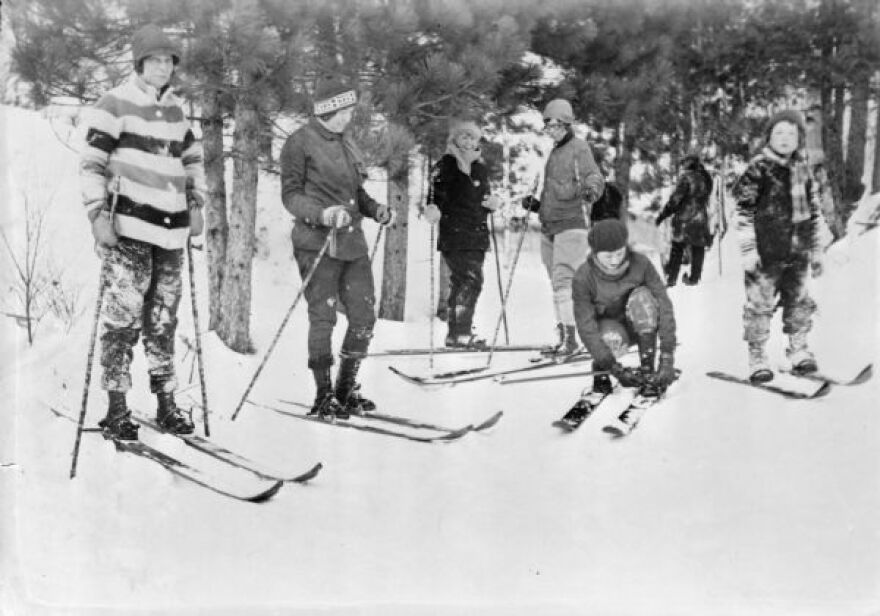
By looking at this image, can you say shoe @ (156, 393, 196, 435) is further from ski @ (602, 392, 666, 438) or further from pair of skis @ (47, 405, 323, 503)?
ski @ (602, 392, 666, 438)

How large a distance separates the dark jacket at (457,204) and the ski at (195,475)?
256 cm

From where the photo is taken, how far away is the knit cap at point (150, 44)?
446cm

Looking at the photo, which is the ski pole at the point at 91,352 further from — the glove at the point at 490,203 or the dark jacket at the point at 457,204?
the glove at the point at 490,203

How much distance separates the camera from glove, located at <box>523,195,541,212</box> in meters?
6.54

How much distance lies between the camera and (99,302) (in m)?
4.44

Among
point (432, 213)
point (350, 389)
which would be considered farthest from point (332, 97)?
point (350, 389)

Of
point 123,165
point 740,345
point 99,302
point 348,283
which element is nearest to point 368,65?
point 348,283

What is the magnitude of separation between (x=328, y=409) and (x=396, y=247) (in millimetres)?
2443

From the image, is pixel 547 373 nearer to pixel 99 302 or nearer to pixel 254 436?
pixel 254 436

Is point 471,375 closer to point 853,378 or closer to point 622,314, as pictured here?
point 622,314

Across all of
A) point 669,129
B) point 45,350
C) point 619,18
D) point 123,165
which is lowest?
point 45,350

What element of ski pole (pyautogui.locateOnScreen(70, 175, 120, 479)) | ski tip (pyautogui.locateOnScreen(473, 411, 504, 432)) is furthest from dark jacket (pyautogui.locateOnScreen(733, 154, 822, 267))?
ski pole (pyautogui.locateOnScreen(70, 175, 120, 479))

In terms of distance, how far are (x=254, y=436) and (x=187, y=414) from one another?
1.21ft

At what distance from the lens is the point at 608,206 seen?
6.72m
